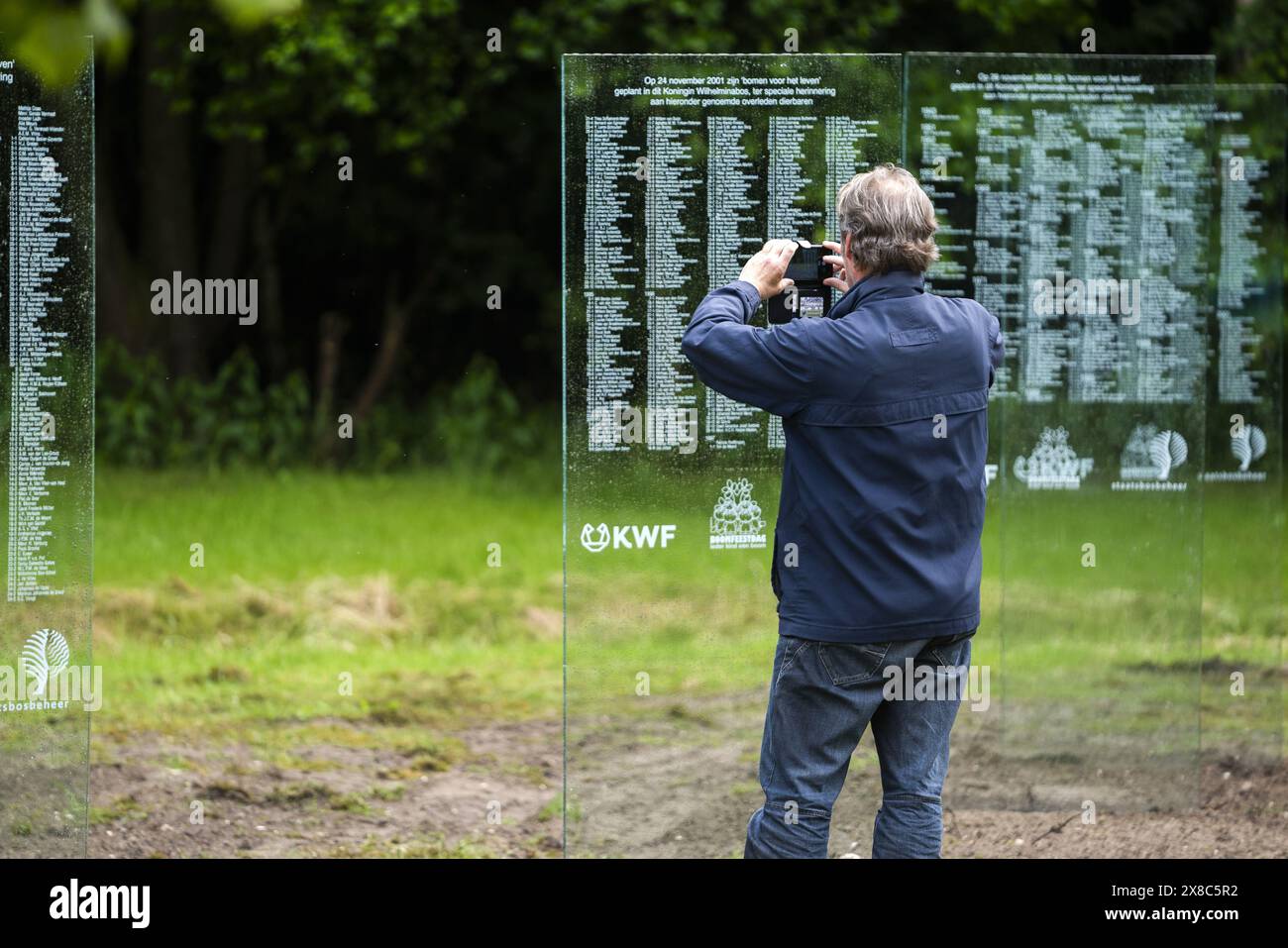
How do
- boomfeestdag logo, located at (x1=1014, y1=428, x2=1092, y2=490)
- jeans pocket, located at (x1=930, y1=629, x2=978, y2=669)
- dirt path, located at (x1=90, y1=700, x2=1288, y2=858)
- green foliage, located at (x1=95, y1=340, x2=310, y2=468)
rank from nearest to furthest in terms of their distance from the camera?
jeans pocket, located at (x1=930, y1=629, x2=978, y2=669) < dirt path, located at (x1=90, y1=700, x2=1288, y2=858) < boomfeestdag logo, located at (x1=1014, y1=428, x2=1092, y2=490) < green foliage, located at (x1=95, y1=340, x2=310, y2=468)

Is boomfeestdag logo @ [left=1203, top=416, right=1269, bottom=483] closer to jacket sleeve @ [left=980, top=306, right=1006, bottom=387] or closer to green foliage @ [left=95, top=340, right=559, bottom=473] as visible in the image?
jacket sleeve @ [left=980, top=306, right=1006, bottom=387]

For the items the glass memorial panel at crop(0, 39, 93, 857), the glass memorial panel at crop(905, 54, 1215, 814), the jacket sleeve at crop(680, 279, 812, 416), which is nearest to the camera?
the jacket sleeve at crop(680, 279, 812, 416)

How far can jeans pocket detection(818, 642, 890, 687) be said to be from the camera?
3977 mm

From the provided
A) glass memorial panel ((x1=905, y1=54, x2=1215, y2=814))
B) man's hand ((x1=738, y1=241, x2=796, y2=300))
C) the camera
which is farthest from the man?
glass memorial panel ((x1=905, y1=54, x2=1215, y2=814))

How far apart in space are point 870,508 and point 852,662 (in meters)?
0.37

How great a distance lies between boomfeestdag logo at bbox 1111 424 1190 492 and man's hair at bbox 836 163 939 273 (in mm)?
2670

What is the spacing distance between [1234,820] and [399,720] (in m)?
3.61

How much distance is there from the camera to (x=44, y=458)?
525 cm

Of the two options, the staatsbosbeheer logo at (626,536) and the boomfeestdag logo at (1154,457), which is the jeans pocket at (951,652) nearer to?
the staatsbosbeheer logo at (626,536)

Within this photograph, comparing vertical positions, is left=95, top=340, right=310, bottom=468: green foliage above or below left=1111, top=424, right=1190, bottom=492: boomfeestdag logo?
above

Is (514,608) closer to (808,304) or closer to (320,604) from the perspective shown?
(320,604)

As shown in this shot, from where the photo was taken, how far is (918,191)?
4098 mm

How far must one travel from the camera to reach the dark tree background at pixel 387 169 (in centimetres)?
1270

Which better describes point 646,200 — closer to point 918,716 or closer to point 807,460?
point 807,460
